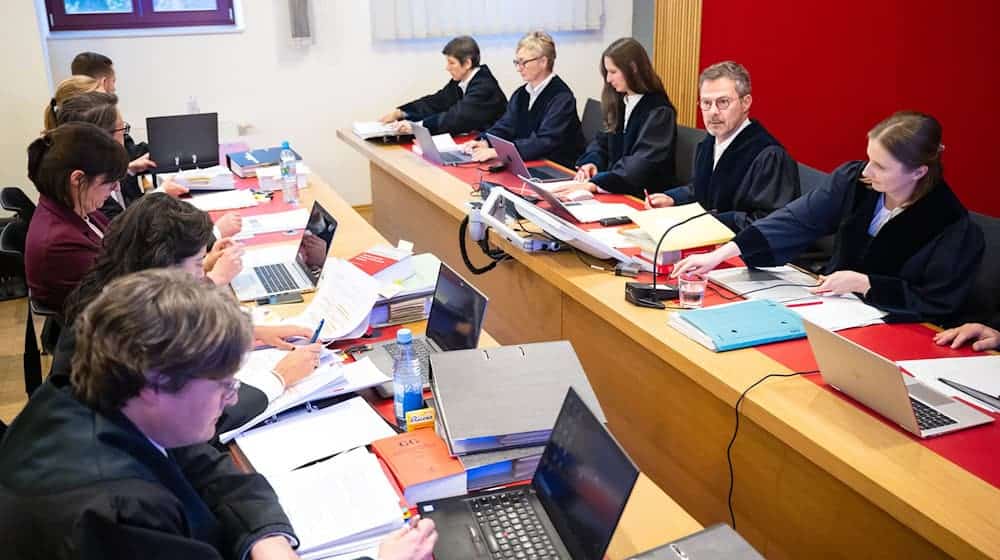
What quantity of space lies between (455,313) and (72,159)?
1204 millimetres

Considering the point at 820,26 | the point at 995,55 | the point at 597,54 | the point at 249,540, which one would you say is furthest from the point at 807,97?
the point at 249,540

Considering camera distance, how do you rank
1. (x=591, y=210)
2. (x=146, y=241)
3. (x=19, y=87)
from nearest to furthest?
(x=146, y=241), (x=591, y=210), (x=19, y=87)

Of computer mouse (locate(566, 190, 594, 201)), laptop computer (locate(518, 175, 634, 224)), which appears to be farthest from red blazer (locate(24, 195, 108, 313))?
computer mouse (locate(566, 190, 594, 201))

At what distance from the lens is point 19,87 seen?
4.69m

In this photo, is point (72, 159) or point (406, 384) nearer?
point (406, 384)

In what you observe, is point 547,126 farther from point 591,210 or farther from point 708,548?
point 708,548

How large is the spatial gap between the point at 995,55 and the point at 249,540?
12.3 ft

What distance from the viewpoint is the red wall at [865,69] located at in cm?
379

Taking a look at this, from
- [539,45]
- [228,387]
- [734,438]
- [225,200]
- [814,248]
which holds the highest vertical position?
[539,45]

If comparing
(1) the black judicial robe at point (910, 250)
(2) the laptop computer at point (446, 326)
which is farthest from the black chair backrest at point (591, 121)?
(2) the laptop computer at point (446, 326)

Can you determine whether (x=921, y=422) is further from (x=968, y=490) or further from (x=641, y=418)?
(x=641, y=418)

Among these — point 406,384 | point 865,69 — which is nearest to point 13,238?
point 406,384

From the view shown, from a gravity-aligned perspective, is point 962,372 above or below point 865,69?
below

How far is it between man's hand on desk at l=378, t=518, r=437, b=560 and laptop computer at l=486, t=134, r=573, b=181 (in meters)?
2.54
